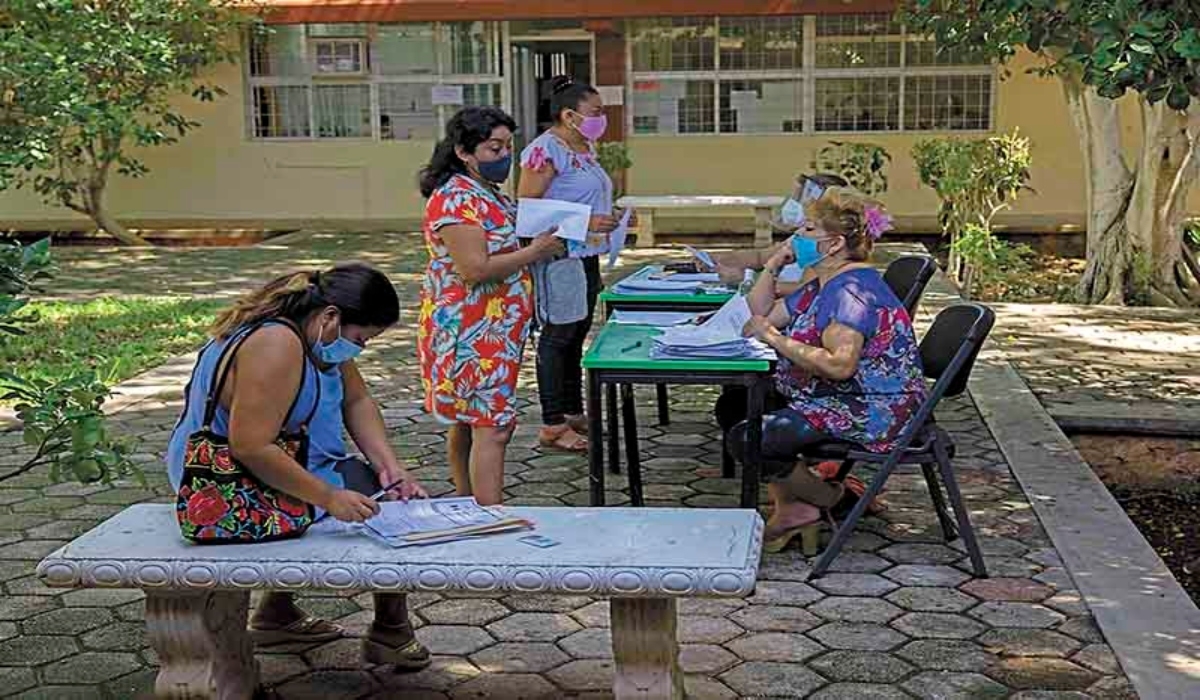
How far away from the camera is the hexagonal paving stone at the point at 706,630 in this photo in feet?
13.5

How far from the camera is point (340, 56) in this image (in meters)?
17.1

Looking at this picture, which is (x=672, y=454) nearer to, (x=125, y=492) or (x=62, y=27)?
(x=125, y=492)

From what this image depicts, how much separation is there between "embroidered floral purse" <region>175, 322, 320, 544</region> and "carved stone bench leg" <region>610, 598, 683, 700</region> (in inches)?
32.1

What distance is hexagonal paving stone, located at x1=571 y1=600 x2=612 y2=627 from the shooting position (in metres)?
4.29

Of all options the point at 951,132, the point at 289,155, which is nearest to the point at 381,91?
the point at 289,155

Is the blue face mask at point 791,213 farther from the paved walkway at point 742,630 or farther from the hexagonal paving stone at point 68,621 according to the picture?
the hexagonal paving stone at point 68,621

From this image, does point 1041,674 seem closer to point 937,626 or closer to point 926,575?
point 937,626

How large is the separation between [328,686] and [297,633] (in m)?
0.31

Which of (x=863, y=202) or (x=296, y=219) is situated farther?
(x=296, y=219)

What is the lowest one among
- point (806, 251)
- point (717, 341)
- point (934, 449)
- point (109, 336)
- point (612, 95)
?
point (109, 336)

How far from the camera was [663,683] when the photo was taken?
3303mm

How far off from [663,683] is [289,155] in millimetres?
14790

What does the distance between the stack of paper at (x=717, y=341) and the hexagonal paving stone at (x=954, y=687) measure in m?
1.22

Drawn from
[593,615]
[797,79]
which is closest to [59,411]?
[593,615]
